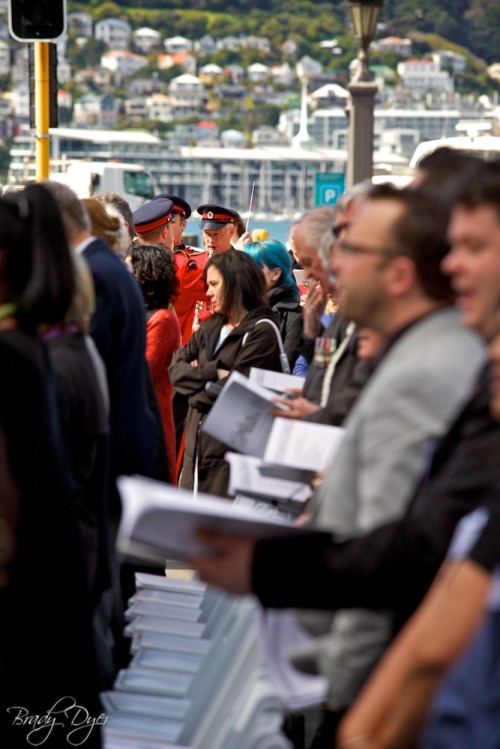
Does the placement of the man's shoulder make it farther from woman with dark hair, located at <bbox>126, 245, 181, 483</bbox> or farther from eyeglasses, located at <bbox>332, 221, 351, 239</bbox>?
eyeglasses, located at <bbox>332, 221, 351, 239</bbox>

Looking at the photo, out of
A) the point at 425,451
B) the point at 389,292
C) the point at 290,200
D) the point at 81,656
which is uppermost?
the point at 389,292

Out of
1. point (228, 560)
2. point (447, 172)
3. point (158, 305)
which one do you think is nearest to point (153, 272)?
point (158, 305)

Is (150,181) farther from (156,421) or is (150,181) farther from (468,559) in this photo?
(468,559)

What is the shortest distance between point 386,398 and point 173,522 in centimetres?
43

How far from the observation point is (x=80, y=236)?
14.8 ft

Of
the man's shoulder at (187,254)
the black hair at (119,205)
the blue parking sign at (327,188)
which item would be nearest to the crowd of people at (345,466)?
the black hair at (119,205)

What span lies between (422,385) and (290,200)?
15126 cm

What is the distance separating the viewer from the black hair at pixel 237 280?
6387 millimetres

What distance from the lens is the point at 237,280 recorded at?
6.39 meters

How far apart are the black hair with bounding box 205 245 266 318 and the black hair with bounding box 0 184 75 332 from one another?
301 cm

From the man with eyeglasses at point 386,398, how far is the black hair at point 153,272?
365 cm

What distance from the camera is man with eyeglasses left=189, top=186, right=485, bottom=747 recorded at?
98.9 inches

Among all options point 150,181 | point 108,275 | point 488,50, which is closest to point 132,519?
point 108,275

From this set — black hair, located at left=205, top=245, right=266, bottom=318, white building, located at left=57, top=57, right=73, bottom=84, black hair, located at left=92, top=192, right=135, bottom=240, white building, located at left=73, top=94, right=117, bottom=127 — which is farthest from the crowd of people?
white building, located at left=57, top=57, right=73, bottom=84
